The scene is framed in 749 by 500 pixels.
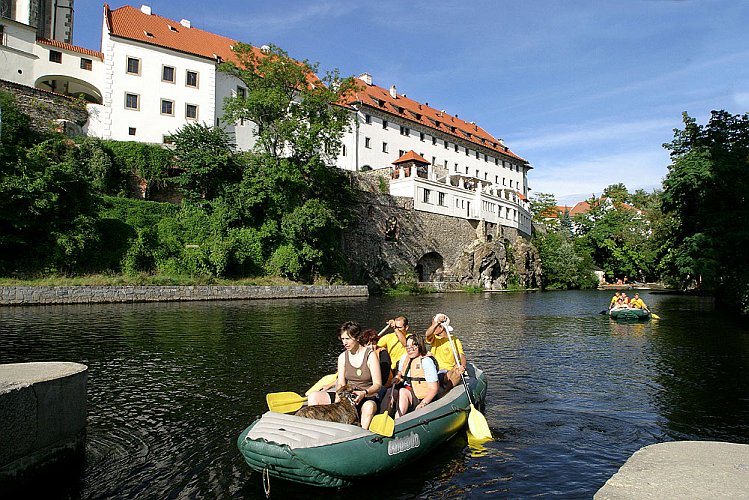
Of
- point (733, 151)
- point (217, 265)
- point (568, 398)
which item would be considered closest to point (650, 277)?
point (733, 151)

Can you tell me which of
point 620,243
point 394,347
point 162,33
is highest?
point 162,33

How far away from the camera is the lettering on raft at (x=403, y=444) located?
20.2 feet

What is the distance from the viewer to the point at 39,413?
17.7 feet

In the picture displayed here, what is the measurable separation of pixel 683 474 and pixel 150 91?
4466 cm

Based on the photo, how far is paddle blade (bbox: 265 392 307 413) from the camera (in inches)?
267

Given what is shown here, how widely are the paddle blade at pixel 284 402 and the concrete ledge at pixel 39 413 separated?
2.19m

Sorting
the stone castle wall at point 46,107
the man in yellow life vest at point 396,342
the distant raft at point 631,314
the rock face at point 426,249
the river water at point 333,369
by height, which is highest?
the stone castle wall at point 46,107

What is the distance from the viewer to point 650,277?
85.0 meters

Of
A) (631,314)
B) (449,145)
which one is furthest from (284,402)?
(449,145)

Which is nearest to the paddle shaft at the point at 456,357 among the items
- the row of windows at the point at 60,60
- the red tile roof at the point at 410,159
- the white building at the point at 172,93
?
the white building at the point at 172,93

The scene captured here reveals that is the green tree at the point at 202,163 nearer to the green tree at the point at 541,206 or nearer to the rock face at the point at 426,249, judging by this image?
the rock face at the point at 426,249

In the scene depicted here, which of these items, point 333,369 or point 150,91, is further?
point 150,91

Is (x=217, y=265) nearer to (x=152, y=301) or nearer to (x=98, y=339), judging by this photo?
(x=152, y=301)

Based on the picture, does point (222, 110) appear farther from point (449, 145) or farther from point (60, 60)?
point (449, 145)
